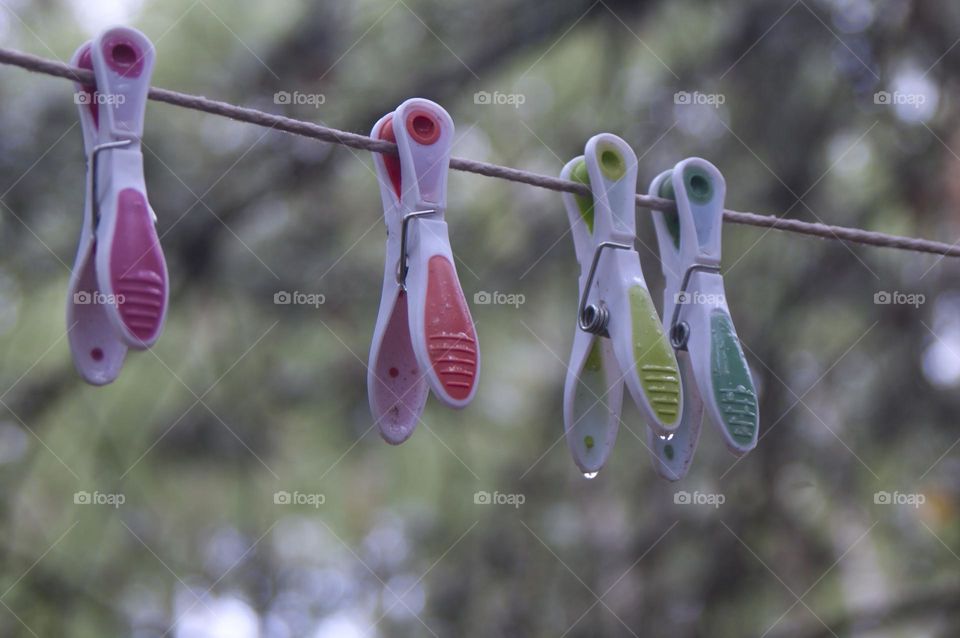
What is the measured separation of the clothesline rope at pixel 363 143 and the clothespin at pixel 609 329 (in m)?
0.04

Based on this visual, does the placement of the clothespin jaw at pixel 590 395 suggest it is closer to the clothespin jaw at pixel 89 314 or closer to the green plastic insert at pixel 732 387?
the green plastic insert at pixel 732 387

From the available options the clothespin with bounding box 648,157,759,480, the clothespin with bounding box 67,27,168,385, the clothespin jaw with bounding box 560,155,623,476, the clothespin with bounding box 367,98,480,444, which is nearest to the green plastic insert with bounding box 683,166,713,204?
the clothespin with bounding box 648,157,759,480

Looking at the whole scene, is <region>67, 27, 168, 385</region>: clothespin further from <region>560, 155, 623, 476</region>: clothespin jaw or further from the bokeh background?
the bokeh background

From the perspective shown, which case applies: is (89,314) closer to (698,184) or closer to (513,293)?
(698,184)

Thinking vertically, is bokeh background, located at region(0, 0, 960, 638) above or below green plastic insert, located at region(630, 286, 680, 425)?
above

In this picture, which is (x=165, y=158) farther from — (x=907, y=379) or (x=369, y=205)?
(x=907, y=379)

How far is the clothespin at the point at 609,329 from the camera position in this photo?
3.74ft

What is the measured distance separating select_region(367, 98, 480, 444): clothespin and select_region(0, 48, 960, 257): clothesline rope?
0.10 feet

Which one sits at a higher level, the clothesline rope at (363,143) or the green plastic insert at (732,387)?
the clothesline rope at (363,143)

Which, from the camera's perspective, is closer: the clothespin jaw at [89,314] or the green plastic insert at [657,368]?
the clothespin jaw at [89,314]

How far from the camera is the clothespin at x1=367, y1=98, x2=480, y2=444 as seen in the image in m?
1.07

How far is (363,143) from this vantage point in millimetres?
1144

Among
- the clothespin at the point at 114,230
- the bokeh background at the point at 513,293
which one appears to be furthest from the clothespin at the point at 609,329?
the bokeh background at the point at 513,293

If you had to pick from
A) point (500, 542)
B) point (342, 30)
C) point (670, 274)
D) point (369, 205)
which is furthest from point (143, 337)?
point (500, 542)
